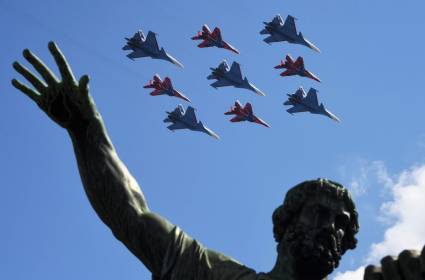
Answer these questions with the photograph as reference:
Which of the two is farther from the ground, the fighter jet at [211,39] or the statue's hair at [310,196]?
the fighter jet at [211,39]

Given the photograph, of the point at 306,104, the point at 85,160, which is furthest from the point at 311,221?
the point at 306,104

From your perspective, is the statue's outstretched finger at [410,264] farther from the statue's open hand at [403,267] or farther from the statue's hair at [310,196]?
the statue's hair at [310,196]

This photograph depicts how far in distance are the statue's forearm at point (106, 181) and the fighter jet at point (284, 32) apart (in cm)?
5530

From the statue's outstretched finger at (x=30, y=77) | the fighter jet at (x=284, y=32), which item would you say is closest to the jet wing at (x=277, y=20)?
the fighter jet at (x=284, y=32)

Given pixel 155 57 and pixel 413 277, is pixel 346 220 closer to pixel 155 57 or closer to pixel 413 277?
pixel 413 277

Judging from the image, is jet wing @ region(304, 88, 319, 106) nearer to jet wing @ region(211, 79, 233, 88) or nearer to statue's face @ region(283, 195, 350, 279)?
jet wing @ region(211, 79, 233, 88)

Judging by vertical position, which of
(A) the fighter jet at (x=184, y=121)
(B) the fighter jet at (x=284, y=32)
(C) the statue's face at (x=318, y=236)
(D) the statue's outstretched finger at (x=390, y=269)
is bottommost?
(D) the statue's outstretched finger at (x=390, y=269)

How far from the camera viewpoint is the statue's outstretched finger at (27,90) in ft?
12.9

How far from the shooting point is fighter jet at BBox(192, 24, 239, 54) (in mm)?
59478

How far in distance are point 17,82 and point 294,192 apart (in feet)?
4.02

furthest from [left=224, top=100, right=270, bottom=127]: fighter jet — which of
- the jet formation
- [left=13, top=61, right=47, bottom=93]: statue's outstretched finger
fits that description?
[left=13, top=61, right=47, bottom=93]: statue's outstretched finger

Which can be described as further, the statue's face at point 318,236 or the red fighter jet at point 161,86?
the red fighter jet at point 161,86

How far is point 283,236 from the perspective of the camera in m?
3.66

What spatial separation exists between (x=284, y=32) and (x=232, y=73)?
4.02 meters
